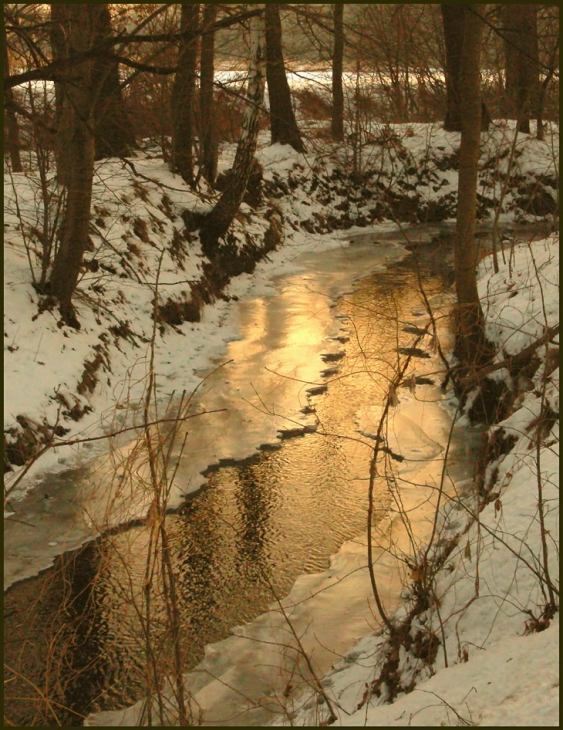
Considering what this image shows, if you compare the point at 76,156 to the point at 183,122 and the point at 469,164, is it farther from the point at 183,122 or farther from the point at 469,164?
the point at 183,122

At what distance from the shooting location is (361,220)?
19.5 metres

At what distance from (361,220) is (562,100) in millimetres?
11712

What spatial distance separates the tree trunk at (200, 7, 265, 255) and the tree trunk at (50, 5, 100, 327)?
3190 mm

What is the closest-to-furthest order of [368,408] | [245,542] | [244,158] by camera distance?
[245,542], [368,408], [244,158]

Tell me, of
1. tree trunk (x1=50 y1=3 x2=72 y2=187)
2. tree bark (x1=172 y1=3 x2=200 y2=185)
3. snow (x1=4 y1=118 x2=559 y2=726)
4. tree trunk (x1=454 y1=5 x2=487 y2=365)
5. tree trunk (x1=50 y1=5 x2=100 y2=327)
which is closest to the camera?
snow (x1=4 y1=118 x2=559 y2=726)

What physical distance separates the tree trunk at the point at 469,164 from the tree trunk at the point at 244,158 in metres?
3.29

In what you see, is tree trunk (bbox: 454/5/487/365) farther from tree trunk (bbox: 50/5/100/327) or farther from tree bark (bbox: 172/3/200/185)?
tree bark (bbox: 172/3/200/185)

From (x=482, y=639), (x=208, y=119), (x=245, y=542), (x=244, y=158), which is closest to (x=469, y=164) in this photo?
(x=245, y=542)

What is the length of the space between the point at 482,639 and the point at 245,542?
2.35 m

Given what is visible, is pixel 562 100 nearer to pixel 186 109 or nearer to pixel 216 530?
pixel 216 530

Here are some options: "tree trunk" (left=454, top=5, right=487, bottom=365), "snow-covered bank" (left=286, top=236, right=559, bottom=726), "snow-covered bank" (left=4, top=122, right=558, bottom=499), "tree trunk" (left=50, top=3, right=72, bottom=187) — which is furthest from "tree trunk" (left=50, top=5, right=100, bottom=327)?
"snow-covered bank" (left=286, top=236, right=559, bottom=726)

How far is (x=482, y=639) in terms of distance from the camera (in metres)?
4.11

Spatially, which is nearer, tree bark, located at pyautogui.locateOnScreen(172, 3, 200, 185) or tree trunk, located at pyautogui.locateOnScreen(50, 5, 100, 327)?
tree trunk, located at pyautogui.locateOnScreen(50, 5, 100, 327)

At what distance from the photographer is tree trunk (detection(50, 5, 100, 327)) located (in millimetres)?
7425
